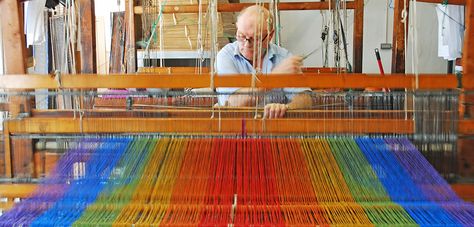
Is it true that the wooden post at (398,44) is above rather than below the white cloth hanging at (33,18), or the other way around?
below

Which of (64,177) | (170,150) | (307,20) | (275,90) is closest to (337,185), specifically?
(275,90)

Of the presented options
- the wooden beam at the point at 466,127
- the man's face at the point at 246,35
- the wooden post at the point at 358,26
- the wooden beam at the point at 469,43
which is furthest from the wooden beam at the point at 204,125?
the wooden post at the point at 358,26

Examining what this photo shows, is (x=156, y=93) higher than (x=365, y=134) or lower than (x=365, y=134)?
higher

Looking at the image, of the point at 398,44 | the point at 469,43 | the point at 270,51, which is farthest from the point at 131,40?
the point at 469,43

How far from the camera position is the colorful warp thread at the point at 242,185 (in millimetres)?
1101

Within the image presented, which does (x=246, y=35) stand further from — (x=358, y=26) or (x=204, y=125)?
(x=358, y=26)

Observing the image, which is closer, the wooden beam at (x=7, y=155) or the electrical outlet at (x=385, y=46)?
the wooden beam at (x=7, y=155)

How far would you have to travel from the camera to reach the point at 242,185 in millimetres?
1283

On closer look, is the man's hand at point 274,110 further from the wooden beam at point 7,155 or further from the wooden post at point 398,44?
the wooden post at point 398,44

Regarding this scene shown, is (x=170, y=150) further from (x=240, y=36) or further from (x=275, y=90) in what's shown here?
(x=240, y=36)

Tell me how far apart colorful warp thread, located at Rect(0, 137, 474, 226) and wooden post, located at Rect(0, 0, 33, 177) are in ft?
0.58

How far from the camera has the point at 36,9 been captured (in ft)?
10.3

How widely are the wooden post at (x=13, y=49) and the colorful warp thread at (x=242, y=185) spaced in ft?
0.58

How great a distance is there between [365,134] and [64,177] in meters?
0.92
